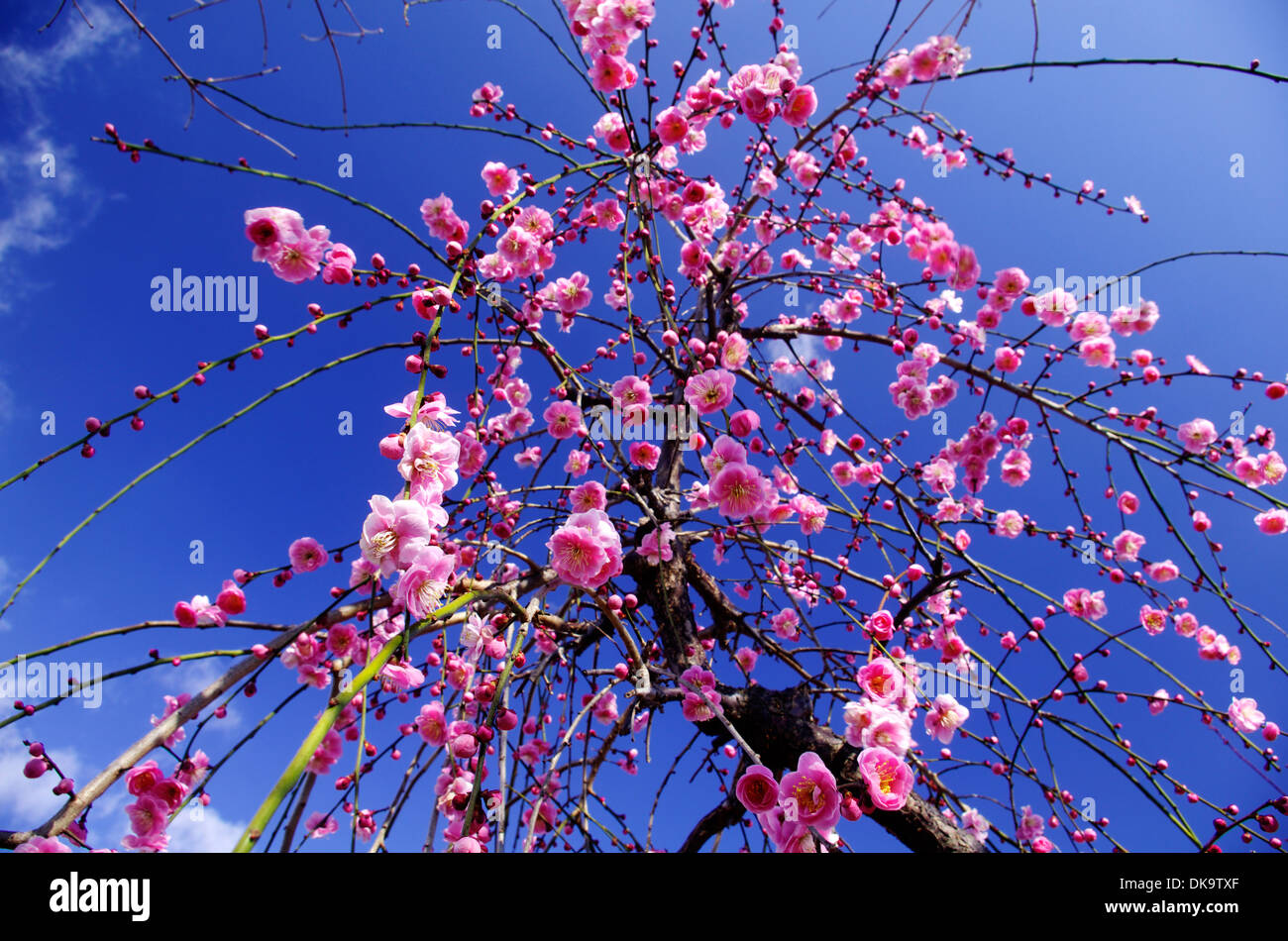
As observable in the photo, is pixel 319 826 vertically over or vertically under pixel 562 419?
under

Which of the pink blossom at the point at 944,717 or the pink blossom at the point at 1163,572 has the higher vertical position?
the pink blossom at the point at 1163,572

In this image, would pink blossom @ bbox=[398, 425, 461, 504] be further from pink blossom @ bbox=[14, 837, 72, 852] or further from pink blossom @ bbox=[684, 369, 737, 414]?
pink blossom @ bbox=[684, 369, 737, 414]

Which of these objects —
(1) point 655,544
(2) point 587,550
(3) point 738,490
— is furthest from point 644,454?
(2) point 587,550

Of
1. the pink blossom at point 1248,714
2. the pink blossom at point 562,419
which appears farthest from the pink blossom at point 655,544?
the pink blossom at point 1248,714

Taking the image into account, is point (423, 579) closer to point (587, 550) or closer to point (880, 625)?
point (587, 550)

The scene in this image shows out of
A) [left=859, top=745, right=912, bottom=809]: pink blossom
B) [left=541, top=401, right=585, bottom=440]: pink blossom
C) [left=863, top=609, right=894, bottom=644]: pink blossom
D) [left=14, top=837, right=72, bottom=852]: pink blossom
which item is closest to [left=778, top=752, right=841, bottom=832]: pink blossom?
[left=859, top=745, right=912, bottom=809]: pink blossom

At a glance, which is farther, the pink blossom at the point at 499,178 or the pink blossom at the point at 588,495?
the pink blossom at the point at 499,178

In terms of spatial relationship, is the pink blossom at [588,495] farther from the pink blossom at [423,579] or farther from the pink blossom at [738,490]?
the pink blossom at [423,579]

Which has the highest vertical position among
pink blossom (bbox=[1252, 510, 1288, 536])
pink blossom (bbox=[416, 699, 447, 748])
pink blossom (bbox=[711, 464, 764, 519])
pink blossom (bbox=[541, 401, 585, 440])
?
pink blossom (bbox=[541, 401, 585, 440])

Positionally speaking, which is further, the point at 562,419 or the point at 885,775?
the point at 562,419

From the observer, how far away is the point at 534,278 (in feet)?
7.19

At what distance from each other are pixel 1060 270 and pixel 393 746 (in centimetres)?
282
